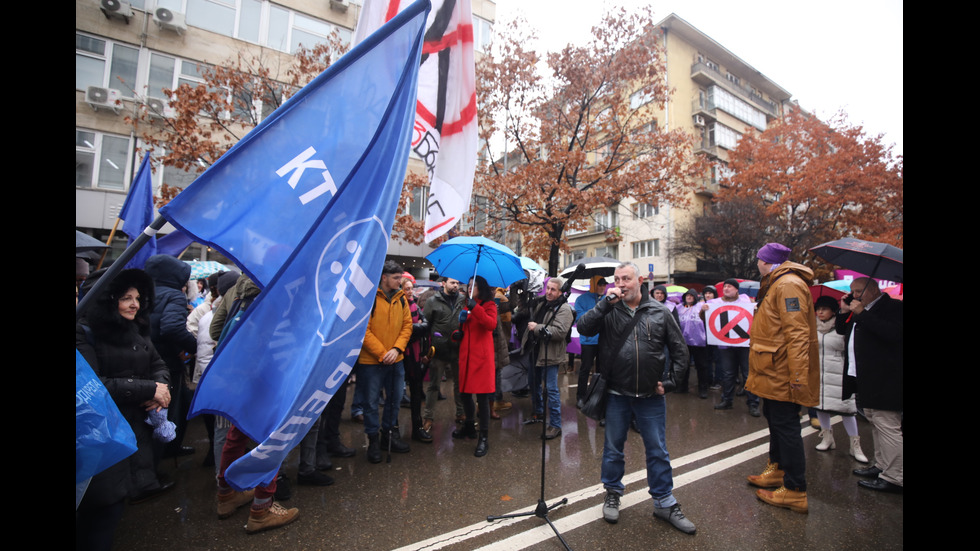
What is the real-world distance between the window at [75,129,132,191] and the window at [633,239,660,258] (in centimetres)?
2757

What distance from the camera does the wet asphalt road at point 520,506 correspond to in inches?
124

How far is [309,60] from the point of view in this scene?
12.6 meters

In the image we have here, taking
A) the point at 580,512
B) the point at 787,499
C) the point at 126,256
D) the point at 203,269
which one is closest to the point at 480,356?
the point at 580,512

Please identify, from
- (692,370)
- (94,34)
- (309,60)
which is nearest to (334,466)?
(692,370)

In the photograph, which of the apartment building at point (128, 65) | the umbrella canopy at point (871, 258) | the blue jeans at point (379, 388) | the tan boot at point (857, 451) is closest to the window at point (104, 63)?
the apartment building at point (128, 65)

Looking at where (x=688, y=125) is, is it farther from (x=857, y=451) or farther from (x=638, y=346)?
(x=638, y=346)

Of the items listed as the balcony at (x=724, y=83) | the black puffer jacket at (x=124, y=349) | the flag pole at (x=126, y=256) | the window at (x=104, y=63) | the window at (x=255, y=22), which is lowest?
the black puffer jacket at (x=124, y=349)

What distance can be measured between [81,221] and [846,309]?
2148 cm

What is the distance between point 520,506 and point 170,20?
20.4 m

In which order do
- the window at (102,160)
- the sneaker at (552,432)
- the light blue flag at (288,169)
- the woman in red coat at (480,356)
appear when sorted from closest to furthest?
1. the light blue flag at (288,169)
2. the woman in red coat at (480,356)
3. the sneaker at (552,432)
4. the window at (102,160)

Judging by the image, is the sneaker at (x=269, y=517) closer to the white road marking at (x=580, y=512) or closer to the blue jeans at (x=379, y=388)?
the white road marking at (x=580, y=512)

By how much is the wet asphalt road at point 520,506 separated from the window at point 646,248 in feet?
83.3

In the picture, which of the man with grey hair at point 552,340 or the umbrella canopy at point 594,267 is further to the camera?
the umbrella canopy at point 594,267

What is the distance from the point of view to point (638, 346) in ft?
11.5
